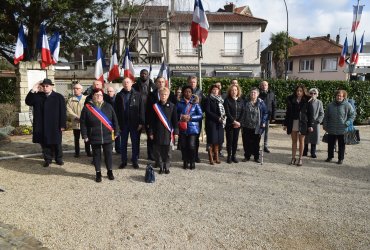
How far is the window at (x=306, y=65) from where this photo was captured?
A: 4165 cm

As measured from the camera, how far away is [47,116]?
673 centimetres

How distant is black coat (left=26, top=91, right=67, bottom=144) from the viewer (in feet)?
22.1

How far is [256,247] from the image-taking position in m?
3.67

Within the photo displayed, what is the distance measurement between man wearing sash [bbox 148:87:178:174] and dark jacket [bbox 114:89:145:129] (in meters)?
0.34

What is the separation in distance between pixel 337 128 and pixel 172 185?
4.14 metres

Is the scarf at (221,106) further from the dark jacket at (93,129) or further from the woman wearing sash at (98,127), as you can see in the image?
the dark jacket at (93,129)

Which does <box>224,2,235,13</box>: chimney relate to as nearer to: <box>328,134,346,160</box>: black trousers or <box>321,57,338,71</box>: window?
<box>321,57,338,71</box>: window

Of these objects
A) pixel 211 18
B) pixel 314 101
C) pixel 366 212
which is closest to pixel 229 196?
pixel 366 212

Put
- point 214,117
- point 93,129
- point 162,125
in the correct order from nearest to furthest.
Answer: point 93,129
point 162,125
point 214,117

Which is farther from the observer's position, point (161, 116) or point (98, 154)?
point (161, 116)

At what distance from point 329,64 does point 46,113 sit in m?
39.1

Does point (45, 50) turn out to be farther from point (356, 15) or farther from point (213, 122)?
point (356, 15)

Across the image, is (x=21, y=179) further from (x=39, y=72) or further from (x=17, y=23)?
(x=17, y=23)

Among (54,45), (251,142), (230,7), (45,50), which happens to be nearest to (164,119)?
(251,142)
